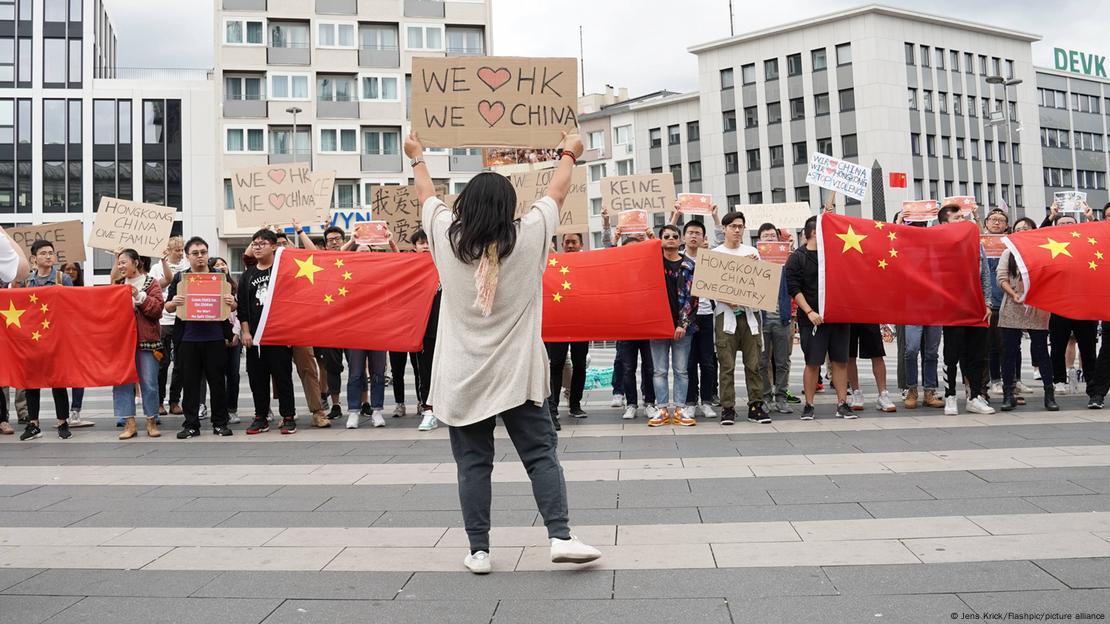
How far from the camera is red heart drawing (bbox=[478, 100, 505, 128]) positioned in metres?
8.17

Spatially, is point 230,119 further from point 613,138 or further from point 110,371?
point 110,371

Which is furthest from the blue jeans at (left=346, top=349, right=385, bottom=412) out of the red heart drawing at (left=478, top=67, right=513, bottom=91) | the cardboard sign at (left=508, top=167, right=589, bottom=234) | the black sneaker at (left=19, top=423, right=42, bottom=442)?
the red heart drawing at (left=478, top=67, right=513, bottom=91)

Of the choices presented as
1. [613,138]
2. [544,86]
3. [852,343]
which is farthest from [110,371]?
[613,138]

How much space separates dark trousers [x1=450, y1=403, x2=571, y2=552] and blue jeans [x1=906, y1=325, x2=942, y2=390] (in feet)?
23.9

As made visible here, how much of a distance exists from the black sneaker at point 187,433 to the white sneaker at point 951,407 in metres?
7.84

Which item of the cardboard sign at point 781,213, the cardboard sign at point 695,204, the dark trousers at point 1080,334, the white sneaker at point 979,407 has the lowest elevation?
the white sneaker at point 979,407

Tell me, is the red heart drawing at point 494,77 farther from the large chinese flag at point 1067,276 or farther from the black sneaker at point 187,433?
the large chinese flag at point 1067,276

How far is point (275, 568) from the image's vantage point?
4.78 m

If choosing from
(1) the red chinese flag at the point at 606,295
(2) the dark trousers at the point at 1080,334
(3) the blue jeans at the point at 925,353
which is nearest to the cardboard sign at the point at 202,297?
(1) the red chinese flag at the point at 606,295

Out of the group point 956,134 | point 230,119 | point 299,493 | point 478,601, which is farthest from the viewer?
point 956,134

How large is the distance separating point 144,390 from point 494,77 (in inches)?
200

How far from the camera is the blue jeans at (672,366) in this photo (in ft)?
32.7

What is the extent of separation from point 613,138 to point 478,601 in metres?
80.2

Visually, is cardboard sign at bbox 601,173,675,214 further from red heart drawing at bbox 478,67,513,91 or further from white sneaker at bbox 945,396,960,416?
red heart drawing at bbox 478,67,513,91
